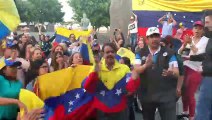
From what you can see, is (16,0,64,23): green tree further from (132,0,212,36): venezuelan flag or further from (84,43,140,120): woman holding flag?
(84,43,140,120): woman holding flag

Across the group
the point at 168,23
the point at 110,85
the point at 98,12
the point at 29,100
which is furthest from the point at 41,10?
the point at 29,100

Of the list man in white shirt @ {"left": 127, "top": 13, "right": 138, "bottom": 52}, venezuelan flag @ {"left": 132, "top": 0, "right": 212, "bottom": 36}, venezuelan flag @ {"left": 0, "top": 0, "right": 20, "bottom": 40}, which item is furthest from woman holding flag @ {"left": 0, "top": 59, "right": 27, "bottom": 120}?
man in white shirt @ {"left": 127, "top": 13, "right": 138, "bottom": 52}

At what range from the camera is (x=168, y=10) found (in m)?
15.4

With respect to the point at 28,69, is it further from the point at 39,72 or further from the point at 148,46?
the point at 148,46

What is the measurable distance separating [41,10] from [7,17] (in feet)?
226

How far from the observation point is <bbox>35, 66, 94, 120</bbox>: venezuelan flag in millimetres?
6316

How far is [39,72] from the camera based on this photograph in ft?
23.1

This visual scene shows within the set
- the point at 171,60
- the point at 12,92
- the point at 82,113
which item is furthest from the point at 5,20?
the point at 171,60

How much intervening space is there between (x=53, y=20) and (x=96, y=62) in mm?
69869

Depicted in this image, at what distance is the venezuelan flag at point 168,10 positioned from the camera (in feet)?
48.9

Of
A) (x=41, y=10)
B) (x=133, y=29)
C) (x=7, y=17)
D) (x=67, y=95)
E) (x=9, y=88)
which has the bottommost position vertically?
(x=67, y=95)

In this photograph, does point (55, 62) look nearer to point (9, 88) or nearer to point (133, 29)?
point (9, 88)

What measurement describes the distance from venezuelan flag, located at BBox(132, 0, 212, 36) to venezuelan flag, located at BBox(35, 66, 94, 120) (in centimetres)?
881

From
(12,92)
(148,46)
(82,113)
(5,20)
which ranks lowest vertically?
(82,113)
